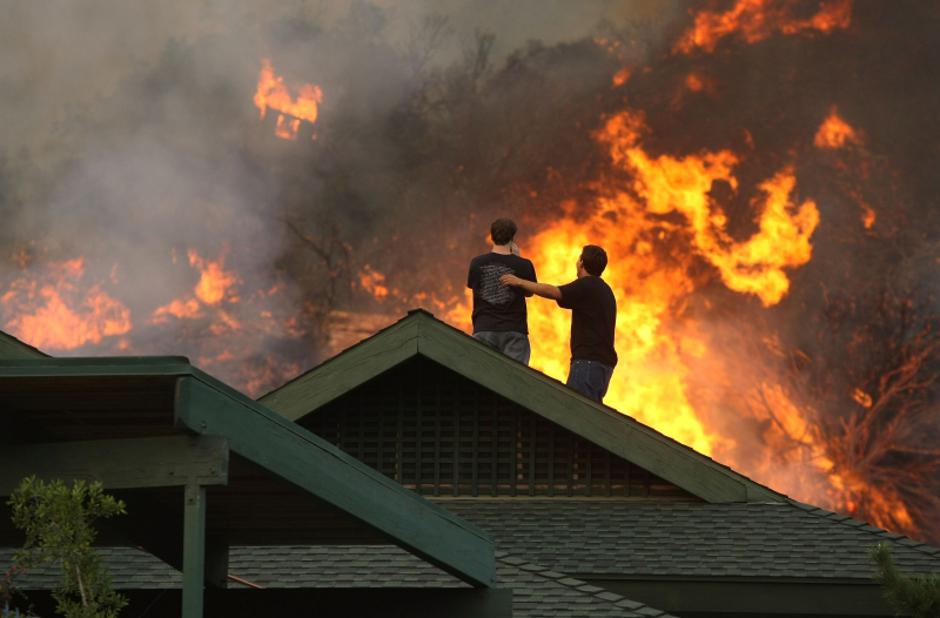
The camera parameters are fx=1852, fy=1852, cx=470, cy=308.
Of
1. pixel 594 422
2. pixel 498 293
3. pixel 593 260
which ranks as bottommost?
pixel 594 422

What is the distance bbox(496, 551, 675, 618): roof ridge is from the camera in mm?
11078

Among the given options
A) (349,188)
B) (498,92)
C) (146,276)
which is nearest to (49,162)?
(146,276)

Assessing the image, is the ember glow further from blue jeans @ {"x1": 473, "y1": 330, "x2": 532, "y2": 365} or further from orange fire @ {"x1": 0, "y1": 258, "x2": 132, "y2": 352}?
blue jeans @ {"x1": 473, "y1": 330, "x2": 532, "y2": 365}

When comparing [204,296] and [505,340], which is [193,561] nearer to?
[505,340]

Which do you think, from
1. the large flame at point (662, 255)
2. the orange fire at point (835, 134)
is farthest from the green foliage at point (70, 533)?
the orange fire at point (835, 134)

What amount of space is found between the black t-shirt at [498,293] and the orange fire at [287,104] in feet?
119

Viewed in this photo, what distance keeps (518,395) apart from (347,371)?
129 cm

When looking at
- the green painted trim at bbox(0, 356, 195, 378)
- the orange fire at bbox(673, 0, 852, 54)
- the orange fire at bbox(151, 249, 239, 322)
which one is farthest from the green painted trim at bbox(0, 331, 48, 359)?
the orange fire at bbox(673, 0, 852, 54)

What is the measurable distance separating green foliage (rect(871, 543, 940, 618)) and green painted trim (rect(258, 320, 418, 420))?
3.99 metres

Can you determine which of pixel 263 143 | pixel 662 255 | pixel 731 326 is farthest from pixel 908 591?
pixel 263 143

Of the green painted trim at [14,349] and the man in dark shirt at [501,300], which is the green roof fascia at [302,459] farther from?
the man in dark shirt at [501,300]

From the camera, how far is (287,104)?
1970 inches

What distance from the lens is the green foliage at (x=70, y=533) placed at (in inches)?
→ 282

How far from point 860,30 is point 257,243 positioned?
55.2 ft
